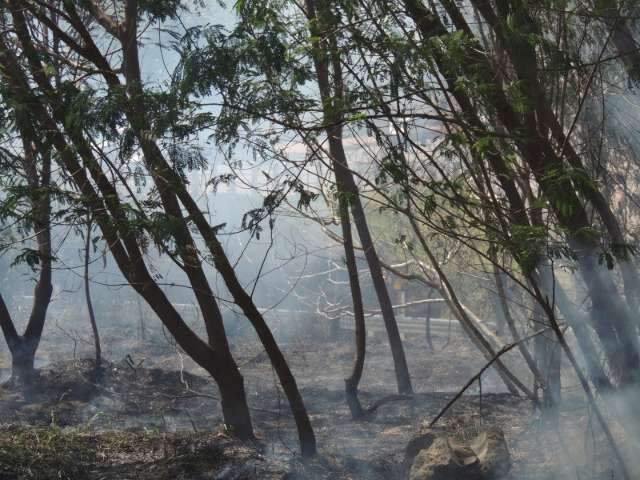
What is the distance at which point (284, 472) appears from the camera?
5.67m

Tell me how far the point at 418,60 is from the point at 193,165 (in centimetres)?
201

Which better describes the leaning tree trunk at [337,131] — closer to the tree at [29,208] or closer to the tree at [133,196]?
the tree at [133,196]

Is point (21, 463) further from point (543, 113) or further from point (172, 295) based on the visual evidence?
point (172, 295)

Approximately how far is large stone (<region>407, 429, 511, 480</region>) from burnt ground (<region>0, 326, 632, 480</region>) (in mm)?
405

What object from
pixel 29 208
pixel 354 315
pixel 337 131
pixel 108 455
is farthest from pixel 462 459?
pixel 29 208

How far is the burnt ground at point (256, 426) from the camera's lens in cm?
568

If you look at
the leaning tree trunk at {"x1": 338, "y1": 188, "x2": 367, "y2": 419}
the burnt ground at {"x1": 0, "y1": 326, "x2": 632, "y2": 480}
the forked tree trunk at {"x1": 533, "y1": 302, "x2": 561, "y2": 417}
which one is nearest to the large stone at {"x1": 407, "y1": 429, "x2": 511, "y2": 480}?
the burnt ground at {"x1": 0, "y1": 326, "x2": 632, "y2": 480}

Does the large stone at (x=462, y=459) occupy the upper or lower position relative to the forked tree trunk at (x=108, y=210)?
lower

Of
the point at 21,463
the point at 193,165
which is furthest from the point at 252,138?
the point at 21,463

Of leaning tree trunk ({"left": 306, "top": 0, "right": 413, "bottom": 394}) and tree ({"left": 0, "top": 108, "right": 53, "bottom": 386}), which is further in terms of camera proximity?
tree ({"left": 0, "top": 108, "right": 53, "bottom": 386})

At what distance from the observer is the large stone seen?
5.20m

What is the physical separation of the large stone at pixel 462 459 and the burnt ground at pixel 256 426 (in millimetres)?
405

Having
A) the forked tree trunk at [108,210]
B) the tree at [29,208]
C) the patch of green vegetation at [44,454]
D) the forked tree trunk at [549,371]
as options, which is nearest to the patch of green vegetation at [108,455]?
the patch of green vegetation at [44,454]

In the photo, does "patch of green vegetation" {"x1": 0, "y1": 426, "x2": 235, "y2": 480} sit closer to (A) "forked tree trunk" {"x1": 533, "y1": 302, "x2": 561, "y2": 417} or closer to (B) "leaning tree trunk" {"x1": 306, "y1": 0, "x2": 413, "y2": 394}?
(B) "leaning tree trunk" {"x1": 306, "y1": 0, "x2": 413, "y2": 394}
